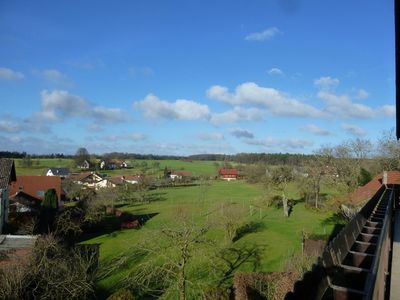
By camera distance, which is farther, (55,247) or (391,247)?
(55,247)

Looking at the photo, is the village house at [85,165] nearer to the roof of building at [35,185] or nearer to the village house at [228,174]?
the village house at [228,174]

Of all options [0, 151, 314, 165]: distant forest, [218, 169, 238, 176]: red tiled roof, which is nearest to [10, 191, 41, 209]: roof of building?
[0, 151, 314, 165]: distant forest

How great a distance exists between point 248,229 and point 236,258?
469 inches

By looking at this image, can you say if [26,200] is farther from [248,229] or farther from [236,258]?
[236,258]

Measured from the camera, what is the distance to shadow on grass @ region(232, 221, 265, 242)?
38081mm

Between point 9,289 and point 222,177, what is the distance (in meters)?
105

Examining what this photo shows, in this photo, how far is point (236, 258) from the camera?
2941 cm

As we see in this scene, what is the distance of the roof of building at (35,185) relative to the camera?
5369 cm

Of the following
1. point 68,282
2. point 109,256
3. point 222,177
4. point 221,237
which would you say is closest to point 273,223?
point 221,237

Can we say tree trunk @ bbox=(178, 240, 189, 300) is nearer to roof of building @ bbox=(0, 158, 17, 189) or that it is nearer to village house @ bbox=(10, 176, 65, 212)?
roof of building @ bbox=(0, 158, 17, 189)

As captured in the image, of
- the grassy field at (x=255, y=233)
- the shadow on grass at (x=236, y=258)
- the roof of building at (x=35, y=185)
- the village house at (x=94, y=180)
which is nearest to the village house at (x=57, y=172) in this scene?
the village house at (x=94, y=180)

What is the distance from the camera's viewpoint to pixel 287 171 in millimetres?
54156

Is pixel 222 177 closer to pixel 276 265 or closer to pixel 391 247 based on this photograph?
pixel 276 265

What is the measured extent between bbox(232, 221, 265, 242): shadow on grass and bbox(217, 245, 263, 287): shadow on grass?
14.8 ft
